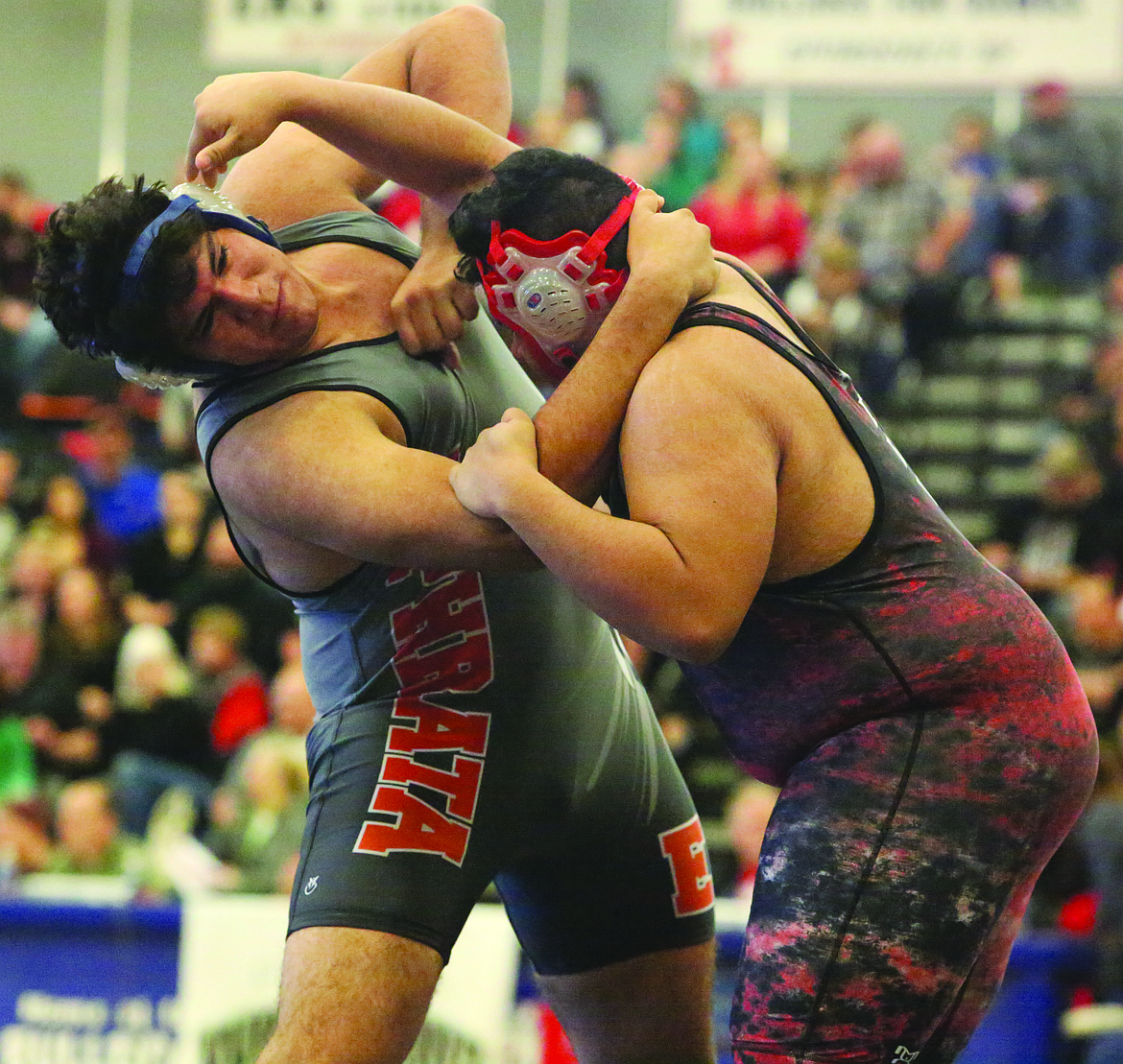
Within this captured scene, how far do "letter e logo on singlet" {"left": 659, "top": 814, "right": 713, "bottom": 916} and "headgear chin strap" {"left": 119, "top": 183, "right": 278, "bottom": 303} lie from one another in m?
1.37

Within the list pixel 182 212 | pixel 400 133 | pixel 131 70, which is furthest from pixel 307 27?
pixel 182 212

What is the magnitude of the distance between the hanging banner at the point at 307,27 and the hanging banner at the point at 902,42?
2119 mm

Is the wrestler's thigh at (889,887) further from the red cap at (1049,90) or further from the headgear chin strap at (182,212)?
the red cap at (1049,90)

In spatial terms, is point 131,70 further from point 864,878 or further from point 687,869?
point 864,878

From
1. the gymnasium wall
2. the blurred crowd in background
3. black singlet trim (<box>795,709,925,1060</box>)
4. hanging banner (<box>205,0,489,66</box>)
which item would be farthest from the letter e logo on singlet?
the gymnasium wall

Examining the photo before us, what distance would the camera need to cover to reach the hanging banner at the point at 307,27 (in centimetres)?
1141

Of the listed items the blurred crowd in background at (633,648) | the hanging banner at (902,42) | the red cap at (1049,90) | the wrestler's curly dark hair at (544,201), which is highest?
the hanging banner at (902,42)

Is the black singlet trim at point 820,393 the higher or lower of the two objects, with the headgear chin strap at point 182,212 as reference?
lower

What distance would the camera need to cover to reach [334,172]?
3307 mm

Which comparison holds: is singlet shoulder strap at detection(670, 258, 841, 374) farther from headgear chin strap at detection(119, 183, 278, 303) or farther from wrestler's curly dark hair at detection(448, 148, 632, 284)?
headgear chin strap at detection(119, 183, 278, 303)

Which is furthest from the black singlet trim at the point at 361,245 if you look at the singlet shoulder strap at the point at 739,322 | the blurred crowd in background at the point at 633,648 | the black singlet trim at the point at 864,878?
the blurred crowd in background at the point at 633,648

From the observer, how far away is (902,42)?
39.5ft

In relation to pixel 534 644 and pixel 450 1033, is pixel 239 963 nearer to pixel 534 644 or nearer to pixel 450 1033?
pixel 450 1033

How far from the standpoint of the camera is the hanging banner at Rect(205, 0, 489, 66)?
37.4 feet
